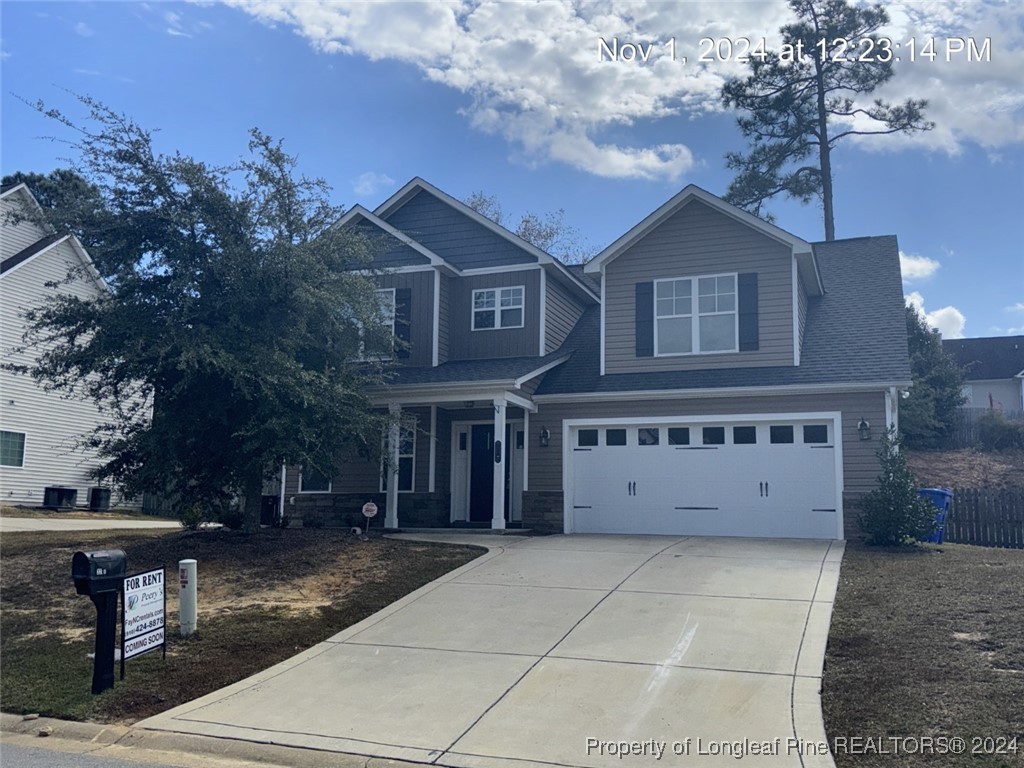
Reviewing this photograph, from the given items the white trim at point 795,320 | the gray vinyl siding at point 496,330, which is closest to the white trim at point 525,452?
the gray vinyl siding at point 496,330

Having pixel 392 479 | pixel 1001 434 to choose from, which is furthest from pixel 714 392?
pixel 1001 434

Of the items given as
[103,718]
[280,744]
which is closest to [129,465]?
[103,718]

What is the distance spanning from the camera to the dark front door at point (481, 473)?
18078 millimetres

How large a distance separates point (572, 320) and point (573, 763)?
48.7ft

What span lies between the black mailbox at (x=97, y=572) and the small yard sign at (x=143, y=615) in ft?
0.44

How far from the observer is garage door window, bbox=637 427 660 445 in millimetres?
16125

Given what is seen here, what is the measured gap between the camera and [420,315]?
18500 mm

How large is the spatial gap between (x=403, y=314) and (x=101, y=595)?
1185 centimetres

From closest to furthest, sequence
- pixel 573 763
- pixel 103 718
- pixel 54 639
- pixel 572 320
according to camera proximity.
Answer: pixel 573 763 → pixel 103 718 → pixel 54 639 → pixel 572 320

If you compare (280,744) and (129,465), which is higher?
(129,465)

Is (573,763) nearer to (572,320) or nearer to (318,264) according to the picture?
(318,264)

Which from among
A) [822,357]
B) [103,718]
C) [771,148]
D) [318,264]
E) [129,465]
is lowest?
[103,718]

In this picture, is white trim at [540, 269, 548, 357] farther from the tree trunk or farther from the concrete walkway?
the concrete walkway

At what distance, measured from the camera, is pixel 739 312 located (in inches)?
641
